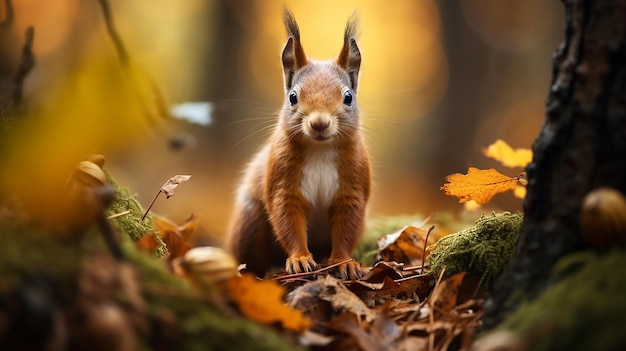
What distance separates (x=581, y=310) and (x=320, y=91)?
1.61 metres

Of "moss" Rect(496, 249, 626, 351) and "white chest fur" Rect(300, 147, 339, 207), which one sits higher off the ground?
"white chest fur" Rect(300, 147, 339, 207)

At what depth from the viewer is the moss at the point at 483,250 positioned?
6.01ft

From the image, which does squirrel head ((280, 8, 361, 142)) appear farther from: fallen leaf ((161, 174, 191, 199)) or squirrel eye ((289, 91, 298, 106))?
fallen leaf ((161, 174, 191, 199))

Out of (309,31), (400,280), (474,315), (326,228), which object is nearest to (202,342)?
(474,315)

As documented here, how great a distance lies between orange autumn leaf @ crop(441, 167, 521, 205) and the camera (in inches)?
80.2

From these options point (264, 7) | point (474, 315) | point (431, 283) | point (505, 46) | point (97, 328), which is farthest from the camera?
point (264, 7)

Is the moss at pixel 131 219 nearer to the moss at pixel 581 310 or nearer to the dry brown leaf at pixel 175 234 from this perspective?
the dry brown leaf at pixel 175 234

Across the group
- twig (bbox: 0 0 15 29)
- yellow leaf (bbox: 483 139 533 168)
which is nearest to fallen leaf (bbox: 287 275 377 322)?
yellow leaf (bbox: 483 139 533 168)

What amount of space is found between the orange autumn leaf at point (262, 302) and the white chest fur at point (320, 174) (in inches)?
47.7

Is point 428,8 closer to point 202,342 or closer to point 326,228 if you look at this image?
point 326,228

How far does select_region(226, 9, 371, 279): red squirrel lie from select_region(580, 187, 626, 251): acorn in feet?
4.08

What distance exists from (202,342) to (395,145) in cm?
951

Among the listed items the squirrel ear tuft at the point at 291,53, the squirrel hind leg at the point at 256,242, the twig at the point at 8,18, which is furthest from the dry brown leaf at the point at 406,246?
the twig at the point at 8,18

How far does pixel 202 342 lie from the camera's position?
4.00ft
